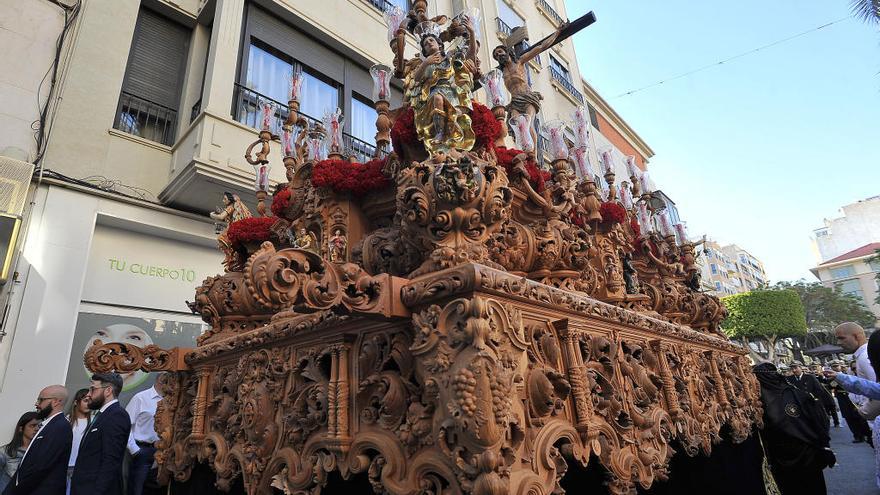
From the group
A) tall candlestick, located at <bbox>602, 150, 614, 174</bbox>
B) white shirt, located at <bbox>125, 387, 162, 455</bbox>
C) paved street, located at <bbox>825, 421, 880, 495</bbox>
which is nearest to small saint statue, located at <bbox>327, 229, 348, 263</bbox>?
tall candlestick, located at <bbox>602, 150, 614, 174</bbox>

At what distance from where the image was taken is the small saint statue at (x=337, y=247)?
211 centimetres

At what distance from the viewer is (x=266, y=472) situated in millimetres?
1771

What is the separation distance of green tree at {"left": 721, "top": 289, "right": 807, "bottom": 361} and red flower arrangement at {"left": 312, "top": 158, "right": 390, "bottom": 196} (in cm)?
2759

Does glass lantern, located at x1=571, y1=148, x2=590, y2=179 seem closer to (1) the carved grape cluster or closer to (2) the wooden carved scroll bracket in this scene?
(1) the carved grape cluster

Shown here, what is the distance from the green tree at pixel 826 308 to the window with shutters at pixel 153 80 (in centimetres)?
4328

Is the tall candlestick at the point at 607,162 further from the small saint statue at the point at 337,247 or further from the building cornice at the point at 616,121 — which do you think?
the building cornice at the point at 616,121

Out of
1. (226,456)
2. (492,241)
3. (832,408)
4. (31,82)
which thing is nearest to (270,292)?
(492,241)

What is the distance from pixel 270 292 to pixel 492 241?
2.74 ft

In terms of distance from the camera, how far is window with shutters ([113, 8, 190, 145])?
6410mm

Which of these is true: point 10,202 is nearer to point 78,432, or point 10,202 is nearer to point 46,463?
point 78,432

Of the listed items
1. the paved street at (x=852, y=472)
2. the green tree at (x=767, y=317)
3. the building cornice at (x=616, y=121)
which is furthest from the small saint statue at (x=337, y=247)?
the green tree at (x=767, y=317)

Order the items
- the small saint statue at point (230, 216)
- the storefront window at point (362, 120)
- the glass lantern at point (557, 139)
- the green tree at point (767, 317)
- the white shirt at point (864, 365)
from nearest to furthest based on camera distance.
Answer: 1. the glass lantern at point (557, 139)
2. the small saint statue at point (230, 216)
3. the white shirt at point (864, 365)
4. the storefront window at point (362, 120)
5. the green tree at point (767, 317)

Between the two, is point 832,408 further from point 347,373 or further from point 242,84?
point 242,84

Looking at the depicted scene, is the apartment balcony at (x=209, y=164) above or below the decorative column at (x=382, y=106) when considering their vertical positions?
above
